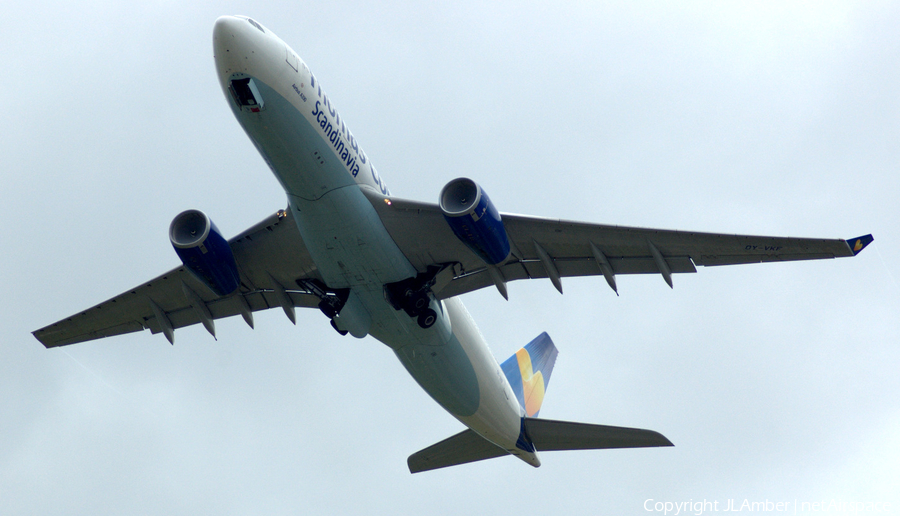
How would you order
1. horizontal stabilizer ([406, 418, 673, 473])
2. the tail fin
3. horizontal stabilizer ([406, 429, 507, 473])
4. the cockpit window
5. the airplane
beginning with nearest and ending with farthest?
the cockpit window → the airplane → horizontal stabilizer ([406, 418, 673, 473]) → horizontal stabilizer ([406, 429, 507, 473]) → the tail fin

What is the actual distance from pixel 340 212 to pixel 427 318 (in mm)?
3947

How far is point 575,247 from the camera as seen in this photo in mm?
19562

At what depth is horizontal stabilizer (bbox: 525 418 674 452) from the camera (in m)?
23.8

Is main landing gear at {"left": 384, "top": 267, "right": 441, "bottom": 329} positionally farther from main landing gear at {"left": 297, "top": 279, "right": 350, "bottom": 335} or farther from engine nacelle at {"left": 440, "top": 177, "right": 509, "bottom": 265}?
engine nacelle at {"left": 440, "top": 177, "right": 509, "bottom": 265}

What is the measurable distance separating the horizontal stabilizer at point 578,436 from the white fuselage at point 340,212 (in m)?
3.01

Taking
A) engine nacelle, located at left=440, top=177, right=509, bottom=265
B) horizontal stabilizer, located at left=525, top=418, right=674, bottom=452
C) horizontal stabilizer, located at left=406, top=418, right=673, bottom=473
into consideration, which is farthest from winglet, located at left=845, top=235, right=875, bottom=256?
horizontal stabilizer, located at left=525, top=418, right=674, bottom=452

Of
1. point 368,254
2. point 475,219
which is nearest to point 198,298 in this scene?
point 368,254

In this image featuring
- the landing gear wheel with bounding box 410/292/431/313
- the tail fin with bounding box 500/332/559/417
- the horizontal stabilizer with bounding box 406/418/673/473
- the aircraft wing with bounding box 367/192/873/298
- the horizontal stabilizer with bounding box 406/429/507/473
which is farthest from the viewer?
the tail fin with bounding box 500/332/559/417

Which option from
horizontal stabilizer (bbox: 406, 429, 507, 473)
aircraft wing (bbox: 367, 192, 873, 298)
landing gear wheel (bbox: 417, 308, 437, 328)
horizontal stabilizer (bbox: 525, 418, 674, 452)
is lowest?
horizontal stabilizer (bbox: 406, 429, 507, 473)

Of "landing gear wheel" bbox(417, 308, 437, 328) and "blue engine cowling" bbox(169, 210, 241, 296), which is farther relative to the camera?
"landing gear wheel" bbox(417, 308, 437, 328)

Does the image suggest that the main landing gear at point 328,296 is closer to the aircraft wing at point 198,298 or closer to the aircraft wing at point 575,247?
the aircraft wing at point 198,298

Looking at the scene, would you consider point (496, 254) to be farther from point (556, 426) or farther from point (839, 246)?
point (556, 426)

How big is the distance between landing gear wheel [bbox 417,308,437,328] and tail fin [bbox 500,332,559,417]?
7.00 metres

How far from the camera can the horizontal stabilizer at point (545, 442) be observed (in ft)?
78.0
